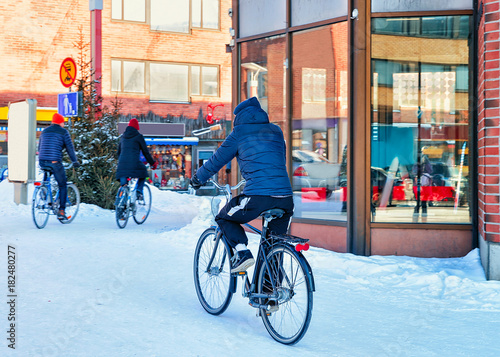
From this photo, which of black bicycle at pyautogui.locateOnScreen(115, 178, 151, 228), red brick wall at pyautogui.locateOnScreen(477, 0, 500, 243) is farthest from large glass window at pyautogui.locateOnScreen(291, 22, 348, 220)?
black bicycle at pyautogui.locateOnScreen(115, 178, 151, 228)

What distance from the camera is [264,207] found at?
509 cm

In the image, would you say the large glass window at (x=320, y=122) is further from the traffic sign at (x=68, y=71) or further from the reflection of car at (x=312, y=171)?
the traffic sign at (x=68, y=71)

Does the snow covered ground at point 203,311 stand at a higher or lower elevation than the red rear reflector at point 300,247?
lower

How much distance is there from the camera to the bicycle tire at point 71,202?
1209 centimetres

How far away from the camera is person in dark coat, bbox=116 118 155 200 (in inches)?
469

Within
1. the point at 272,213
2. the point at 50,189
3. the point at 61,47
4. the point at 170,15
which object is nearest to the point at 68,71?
the point at 50,189

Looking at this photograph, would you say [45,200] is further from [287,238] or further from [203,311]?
[287,238]

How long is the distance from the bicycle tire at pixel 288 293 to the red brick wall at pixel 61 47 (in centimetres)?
2343

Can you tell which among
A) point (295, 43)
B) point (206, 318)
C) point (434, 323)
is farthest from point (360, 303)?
point (295, 43)

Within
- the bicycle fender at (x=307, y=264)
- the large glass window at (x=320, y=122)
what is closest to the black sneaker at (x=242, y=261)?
the bicycle fender at (x=307, y=264)

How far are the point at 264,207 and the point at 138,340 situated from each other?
1.32 metres

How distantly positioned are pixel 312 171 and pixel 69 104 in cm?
697

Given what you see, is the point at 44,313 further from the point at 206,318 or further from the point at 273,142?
the point at 273,142

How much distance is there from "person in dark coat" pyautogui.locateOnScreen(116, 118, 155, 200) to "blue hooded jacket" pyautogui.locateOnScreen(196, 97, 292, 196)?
681 centimetres
